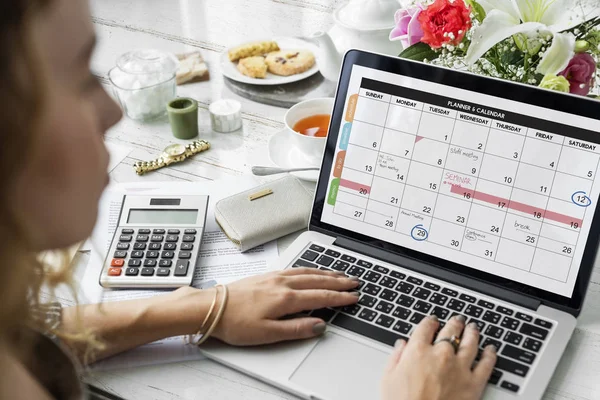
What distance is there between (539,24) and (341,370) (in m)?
0.55

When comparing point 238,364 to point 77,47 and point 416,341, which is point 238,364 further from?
point 77,47

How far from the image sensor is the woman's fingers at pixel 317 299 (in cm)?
90

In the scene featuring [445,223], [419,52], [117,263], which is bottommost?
[117,263]

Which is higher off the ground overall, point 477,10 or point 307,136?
point 477,10

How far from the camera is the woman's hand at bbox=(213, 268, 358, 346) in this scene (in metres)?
0.87

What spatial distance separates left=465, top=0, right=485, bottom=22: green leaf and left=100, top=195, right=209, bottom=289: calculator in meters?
0.53

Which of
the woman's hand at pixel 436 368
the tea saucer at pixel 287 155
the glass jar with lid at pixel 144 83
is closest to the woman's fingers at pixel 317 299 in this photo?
the woman's hand at pixel 436 368

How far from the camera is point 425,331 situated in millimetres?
858

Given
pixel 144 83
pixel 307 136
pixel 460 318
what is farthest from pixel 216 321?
pixel 144 83

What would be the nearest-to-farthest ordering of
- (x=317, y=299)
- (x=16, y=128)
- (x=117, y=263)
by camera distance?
(x=16, y=128)
(x=317, y=299)
(x=117, y=263)

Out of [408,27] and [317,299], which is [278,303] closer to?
[317,299]

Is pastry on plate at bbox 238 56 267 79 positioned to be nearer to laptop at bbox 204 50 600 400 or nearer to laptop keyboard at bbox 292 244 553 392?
laptop at bbox 204 50 600 400

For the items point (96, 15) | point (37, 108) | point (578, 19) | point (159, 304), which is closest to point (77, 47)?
point (37, 108)

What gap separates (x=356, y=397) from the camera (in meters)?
0.81
